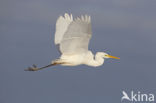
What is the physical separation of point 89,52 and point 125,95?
2.92 m

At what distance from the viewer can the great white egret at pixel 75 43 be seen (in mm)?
23250

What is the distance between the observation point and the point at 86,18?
22891 millimetres

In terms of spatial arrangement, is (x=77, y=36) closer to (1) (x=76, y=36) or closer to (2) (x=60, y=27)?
(1) (x=76, y=36)

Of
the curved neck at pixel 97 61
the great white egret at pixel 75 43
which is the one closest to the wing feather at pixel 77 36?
the great white egret at pixel 75 43

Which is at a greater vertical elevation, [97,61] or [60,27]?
→ [60,27]

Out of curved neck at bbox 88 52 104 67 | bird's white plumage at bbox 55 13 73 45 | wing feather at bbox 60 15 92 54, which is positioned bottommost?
curved neck at bbox 88 52 104 67

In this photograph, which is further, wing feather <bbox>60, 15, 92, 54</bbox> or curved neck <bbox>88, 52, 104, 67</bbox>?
curved neck <bbox>88, 52, 104, 67</bbox>

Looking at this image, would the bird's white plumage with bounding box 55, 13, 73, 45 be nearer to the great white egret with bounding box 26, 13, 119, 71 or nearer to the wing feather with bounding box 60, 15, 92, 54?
the great white egret with bounding box 26, 13, 119, 71

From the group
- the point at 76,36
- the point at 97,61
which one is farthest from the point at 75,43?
the point at 97,61

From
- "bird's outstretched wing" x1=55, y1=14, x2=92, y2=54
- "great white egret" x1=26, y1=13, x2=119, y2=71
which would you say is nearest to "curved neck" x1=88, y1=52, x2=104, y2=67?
"great white egret" x1=26, y1=13, x2=119, y2=71

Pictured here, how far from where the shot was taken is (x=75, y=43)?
79.6ft

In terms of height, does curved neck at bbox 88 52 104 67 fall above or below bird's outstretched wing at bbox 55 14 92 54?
below

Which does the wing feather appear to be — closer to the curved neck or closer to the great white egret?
the great white egret

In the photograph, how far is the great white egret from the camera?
76.3 feet
